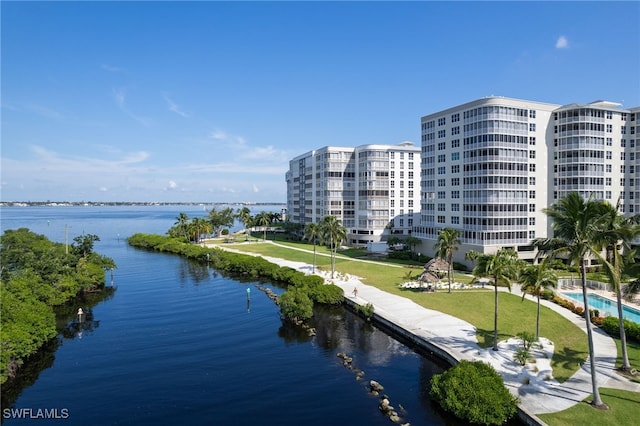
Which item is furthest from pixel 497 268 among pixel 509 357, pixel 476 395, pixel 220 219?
pixel 220 219

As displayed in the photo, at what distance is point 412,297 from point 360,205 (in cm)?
5877

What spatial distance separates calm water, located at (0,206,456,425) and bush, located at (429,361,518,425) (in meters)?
1.69

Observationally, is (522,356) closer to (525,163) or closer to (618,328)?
(618,328)

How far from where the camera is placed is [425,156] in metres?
91.3

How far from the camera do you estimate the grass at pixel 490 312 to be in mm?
37562

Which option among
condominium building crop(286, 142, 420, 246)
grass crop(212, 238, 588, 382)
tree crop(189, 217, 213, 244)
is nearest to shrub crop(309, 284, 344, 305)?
grass crop(212, 238, 588, 382)

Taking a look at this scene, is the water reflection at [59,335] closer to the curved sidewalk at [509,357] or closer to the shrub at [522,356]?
the curved sidewalk at [509,357]

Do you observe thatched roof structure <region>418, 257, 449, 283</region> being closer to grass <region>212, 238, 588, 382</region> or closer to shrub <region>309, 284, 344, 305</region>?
grass <region>212, 238, 588, 382</region>

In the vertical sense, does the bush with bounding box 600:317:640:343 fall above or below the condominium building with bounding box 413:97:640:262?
below

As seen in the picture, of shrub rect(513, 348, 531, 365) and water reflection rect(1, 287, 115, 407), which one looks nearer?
shrub rect(513, 348, 531, 365)

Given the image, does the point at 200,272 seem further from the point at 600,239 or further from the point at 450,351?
the point at 600,239

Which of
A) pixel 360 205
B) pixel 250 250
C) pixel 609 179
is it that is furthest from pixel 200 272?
pixel 609 179

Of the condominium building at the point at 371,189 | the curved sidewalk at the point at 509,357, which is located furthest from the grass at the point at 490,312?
the condominium building at the point at 371,189

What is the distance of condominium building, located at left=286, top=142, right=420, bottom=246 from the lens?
114 m
